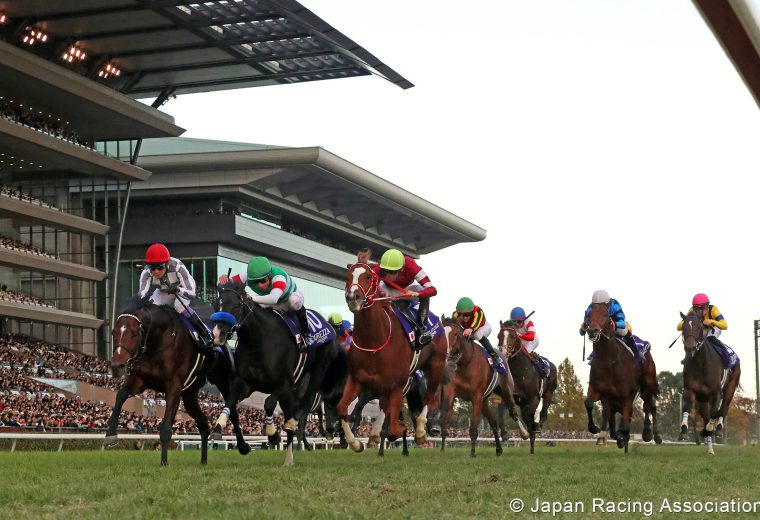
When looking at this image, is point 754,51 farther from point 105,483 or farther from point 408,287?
point 408,287

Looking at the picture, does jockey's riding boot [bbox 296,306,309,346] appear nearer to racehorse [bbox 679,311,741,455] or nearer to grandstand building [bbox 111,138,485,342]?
racehorse [bbox 679,311,741,455]

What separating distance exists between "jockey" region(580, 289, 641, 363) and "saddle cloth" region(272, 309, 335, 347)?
16.0ft

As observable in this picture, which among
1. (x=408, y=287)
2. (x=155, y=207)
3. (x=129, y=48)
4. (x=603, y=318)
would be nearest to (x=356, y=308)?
(x=408, y=287)

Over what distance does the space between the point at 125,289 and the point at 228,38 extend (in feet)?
71.2

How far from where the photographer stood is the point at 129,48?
60188 millimetres

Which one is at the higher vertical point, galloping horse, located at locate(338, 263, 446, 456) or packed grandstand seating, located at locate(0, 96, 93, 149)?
packed grandstand seating, located at locate(0, 96, 93, 149)

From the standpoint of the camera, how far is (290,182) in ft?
253

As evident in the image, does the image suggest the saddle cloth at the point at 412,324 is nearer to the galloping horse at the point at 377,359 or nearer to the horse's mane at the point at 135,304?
the galloping horse at the point at 377,359

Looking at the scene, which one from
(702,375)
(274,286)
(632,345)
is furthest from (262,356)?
(702,375)

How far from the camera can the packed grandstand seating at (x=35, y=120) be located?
176 ft

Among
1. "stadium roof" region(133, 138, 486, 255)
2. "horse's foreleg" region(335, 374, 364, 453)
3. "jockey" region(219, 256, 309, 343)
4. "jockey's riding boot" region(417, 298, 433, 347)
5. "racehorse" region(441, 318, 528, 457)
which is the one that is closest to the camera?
"horse's foreleg" region(335, 374, 364, 453)

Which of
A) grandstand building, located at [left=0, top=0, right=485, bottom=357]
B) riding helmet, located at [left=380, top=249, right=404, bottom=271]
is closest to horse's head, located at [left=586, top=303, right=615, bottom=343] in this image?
riding helmet, located at [left=380, top=249, right=404, bottom=271]

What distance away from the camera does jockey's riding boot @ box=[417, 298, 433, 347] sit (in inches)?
586

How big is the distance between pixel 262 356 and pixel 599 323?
266 inches
